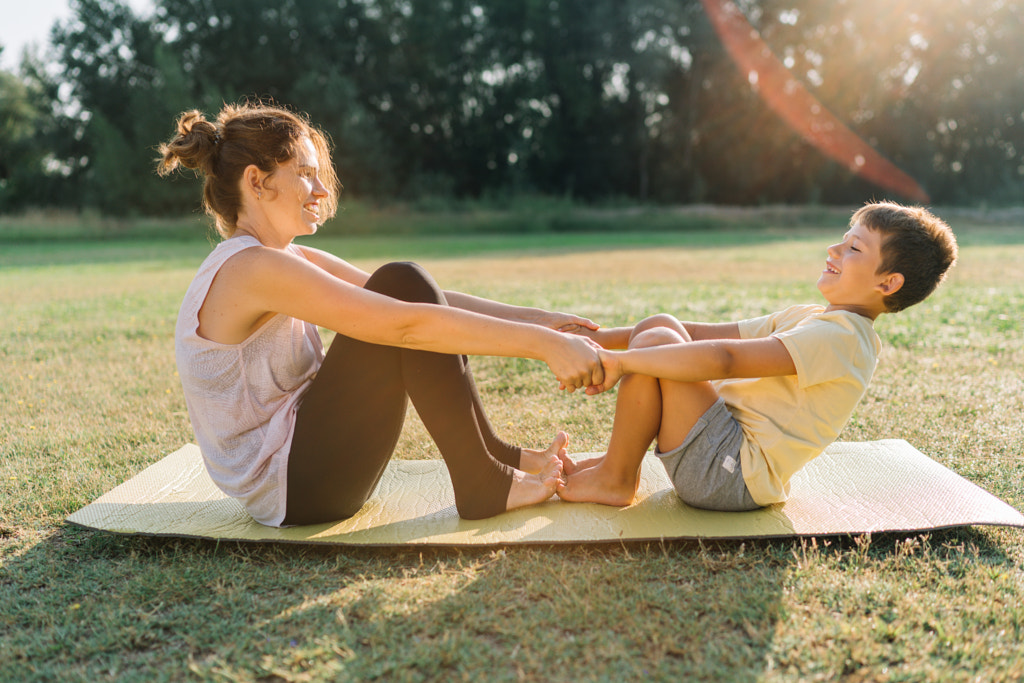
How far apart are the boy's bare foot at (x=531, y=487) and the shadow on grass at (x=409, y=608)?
11.6 inches

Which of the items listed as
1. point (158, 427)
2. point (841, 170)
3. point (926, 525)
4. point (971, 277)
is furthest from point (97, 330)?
point (841, 170)

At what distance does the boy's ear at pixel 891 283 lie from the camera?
2.89m

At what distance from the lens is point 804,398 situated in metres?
2.90

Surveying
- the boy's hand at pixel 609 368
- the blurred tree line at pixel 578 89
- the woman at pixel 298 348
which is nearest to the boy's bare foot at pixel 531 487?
the woman at pixel 298 348

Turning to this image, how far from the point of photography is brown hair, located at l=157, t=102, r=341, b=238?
278 cm

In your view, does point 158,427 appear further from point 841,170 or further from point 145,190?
point 841,170

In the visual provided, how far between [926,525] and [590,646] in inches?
61.1

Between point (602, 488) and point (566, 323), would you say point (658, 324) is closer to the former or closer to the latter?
point (566, 323)

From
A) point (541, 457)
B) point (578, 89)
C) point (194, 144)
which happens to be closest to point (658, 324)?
point (541, 457)

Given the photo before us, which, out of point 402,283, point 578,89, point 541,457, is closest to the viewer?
point 402,283

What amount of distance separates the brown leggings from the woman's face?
1.30 ft

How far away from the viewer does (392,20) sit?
4053 cm

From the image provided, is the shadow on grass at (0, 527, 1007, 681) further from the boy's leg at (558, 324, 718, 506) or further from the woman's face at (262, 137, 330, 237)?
the woman's face at (262, 137, 330, 237)

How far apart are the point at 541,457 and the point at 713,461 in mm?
862
